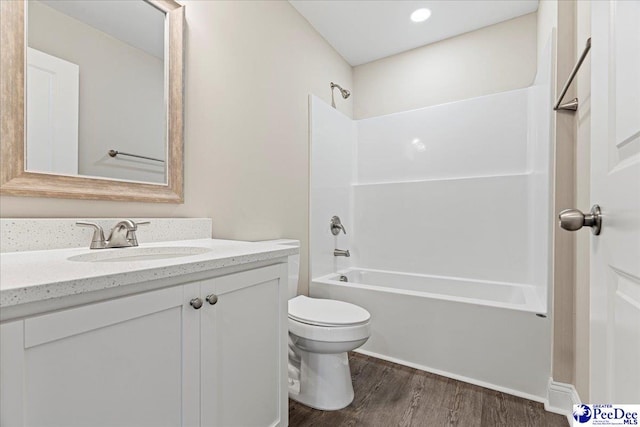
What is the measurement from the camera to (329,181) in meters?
2.71

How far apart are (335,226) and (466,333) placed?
4.32 ft

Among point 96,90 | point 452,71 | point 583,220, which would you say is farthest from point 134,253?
point 452,71

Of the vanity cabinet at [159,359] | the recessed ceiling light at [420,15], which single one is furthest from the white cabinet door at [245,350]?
the recessed ceiling light at [420,15]

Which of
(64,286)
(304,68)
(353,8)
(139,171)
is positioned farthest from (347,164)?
(64,286)

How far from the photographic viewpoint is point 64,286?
59cm

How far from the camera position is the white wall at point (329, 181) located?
2.45 metres

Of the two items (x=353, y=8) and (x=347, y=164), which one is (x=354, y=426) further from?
(x=353, y=8)

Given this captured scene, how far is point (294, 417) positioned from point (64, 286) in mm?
1284

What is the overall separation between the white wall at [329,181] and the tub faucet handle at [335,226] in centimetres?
4

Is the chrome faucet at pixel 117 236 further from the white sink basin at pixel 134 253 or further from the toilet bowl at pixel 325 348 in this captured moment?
the toilet bowl at pixel 325 348

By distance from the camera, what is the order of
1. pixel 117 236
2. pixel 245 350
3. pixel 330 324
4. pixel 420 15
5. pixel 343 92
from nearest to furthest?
1. pixel 245 350
2. pixel 117 236
3. pixel 330 324
4. pixel 420 15
5. pixel 343 92

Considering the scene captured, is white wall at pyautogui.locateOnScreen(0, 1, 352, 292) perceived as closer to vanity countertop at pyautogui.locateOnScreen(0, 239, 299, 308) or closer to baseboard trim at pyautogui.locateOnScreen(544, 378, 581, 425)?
vanity countertop at pyautogui.locateOnScreen(0, 239, 299, 308)

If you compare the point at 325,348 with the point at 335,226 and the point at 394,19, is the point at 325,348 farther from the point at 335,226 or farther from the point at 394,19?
the point at 394,19

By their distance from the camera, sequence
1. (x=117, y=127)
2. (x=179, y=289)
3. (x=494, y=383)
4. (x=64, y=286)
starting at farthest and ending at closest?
1. (x=494, y=383)
2. (x=117, y=127)
3. (x=179, y=289)
4. (x=64, y=286)
